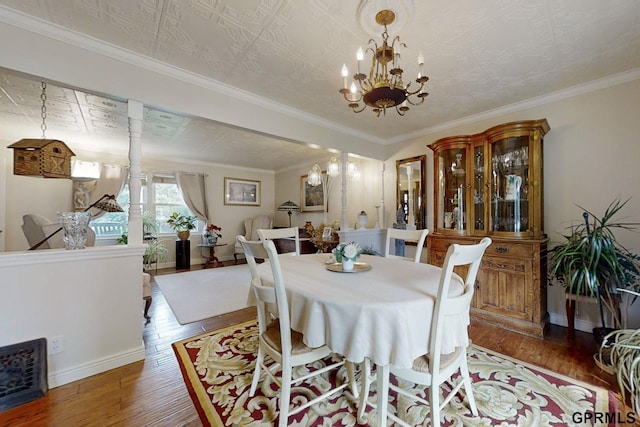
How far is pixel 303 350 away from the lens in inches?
53.9

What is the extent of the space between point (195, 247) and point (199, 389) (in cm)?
500

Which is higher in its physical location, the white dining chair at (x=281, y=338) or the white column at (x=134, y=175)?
the white column at (x=134, y=175)

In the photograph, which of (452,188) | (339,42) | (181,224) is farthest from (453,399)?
(181,224)

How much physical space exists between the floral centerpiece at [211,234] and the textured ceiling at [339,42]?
3378 millimetres

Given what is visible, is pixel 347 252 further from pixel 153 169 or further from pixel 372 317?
pixel 153 169

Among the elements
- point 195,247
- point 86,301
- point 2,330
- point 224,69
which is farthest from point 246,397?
point 195,247

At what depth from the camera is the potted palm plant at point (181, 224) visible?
5641 millimetres

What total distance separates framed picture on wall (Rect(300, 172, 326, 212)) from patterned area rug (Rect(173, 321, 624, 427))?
4094 mm

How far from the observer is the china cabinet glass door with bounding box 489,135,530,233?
2.77 meters

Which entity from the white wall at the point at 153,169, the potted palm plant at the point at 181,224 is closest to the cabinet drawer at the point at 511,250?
the potted palm plant at the point at 181,224

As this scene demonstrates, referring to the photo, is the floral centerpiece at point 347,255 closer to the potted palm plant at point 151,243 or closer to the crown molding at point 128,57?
the crown molding at point 128,57

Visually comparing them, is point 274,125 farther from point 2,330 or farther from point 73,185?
point 73,185

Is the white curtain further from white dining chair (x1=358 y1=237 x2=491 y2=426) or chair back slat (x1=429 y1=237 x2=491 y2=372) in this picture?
chair back slat (x1=429 y1=237 x2=491 y2=372)

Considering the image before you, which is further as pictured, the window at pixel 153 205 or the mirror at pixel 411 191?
Result: the window at pixel 153 205
